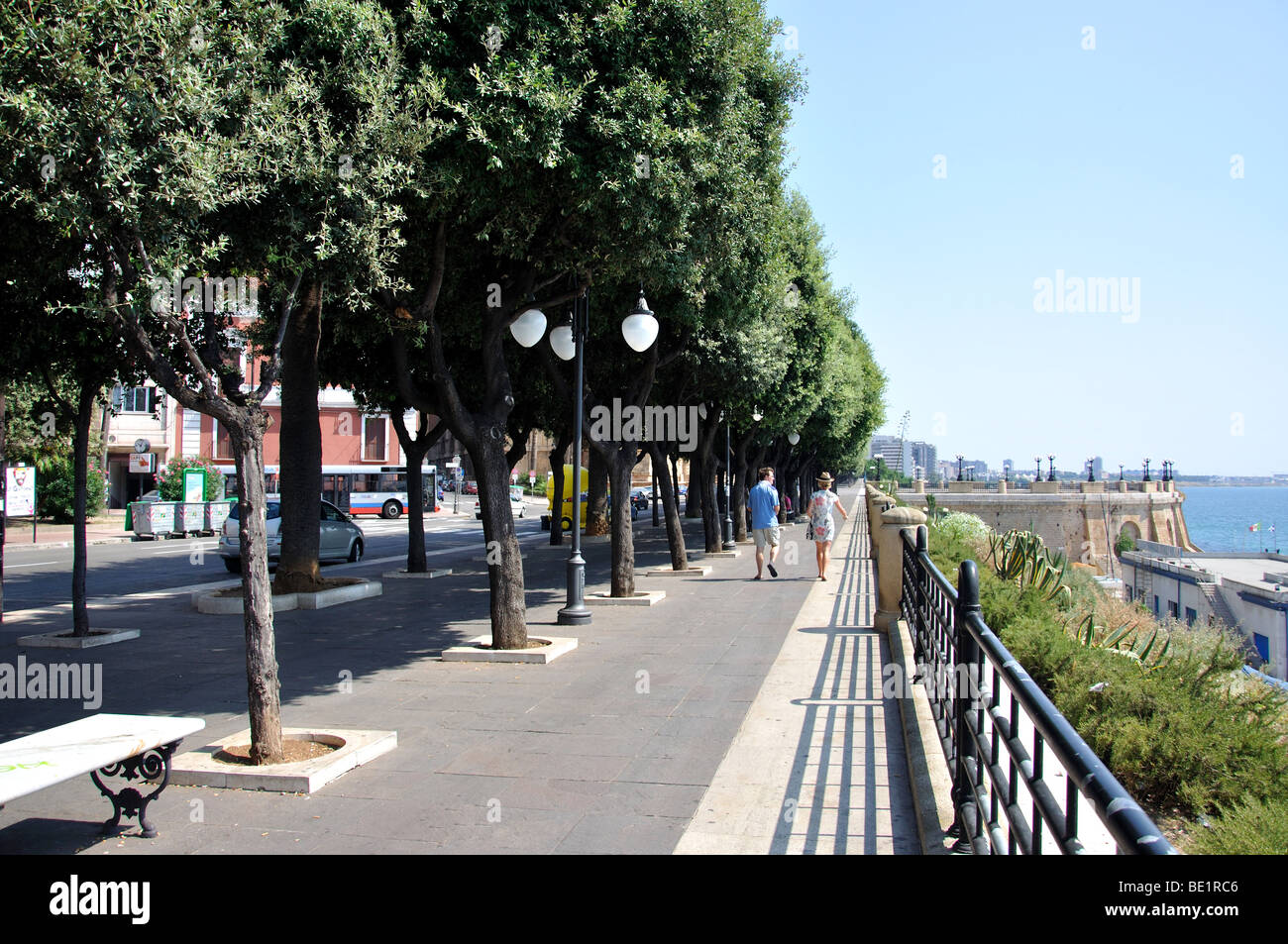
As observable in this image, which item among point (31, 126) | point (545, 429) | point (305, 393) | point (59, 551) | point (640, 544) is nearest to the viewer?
point (31, 126)

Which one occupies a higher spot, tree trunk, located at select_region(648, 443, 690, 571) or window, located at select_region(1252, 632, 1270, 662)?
tree trunk, located at select_region(648, 443, 690, 571)

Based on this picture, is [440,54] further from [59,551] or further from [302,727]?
[59,551]

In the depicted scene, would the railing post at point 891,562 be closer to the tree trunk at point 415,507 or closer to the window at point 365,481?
the tree trunk at point 415,507

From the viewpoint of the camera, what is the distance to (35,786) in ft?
13.7

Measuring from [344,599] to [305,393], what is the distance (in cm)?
336

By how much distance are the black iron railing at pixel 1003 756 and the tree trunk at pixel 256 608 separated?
165 inches

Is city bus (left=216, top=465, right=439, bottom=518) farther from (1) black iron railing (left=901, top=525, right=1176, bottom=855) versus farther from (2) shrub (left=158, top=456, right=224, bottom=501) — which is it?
(1) black iron railing (left=901, top=525, right=1176, bottom=855)

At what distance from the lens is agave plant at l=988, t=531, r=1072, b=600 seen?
35.4 feet

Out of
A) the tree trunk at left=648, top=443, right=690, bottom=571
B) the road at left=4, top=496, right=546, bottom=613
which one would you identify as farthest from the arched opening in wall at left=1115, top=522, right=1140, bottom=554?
the tree trunk at left=648, top=443, right=690, bottom=571

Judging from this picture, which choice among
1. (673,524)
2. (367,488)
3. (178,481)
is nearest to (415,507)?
(673,524)

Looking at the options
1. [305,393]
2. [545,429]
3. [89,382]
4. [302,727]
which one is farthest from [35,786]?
[545,429]

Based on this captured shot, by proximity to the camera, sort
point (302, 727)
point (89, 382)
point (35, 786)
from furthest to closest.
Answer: point (89, 382)
point (302, 727)
point (35, 786)

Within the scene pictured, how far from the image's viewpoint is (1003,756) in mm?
4855

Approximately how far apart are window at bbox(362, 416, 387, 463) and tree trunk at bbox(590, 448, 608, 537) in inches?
1053
